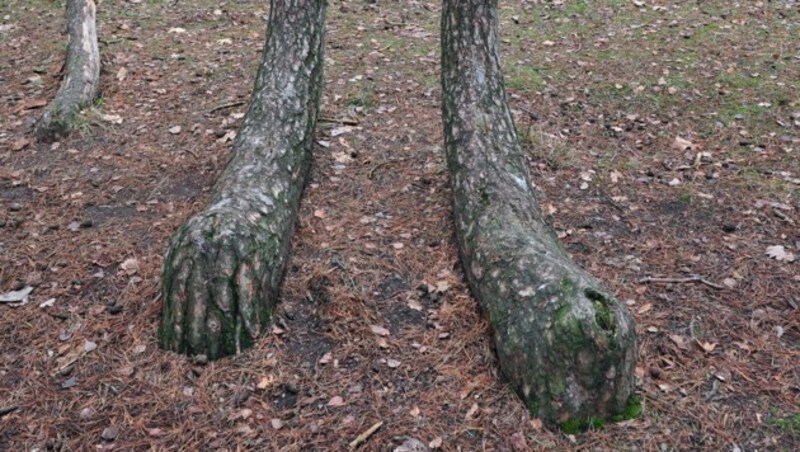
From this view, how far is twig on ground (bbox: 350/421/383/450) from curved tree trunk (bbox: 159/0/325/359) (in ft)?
2.67

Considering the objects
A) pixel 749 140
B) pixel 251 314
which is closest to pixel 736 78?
pixel 749 140

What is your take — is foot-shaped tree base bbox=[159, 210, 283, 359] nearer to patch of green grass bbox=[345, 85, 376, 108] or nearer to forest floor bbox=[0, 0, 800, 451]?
forest floor bbox=[0, 0, 800, 451]

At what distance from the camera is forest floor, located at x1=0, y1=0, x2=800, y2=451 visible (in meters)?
3.04

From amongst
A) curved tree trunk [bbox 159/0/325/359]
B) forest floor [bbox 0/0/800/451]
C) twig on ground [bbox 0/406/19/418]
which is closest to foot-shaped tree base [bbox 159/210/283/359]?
curved tree trunk [bbox 159/0/325/359]

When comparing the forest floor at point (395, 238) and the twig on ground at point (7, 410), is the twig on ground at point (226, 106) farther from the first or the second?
the twig on ground at point (7, 410)

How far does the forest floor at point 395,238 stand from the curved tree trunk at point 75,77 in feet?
0.57

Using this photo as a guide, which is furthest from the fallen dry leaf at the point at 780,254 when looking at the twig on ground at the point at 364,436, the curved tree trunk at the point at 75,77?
the curved tree trunk at the point at 75,77

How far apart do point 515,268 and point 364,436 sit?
111 centimetres

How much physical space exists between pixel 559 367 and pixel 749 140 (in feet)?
12.3

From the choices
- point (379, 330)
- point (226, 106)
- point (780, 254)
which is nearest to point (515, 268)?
point (379, 330)

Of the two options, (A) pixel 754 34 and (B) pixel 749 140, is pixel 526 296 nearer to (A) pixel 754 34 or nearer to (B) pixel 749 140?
(B) pixel 749 140

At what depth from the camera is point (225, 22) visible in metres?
8.29

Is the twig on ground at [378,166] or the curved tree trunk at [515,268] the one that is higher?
the curved tree trunk at [515,268]

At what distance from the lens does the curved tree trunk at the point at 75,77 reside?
18.6 ft
